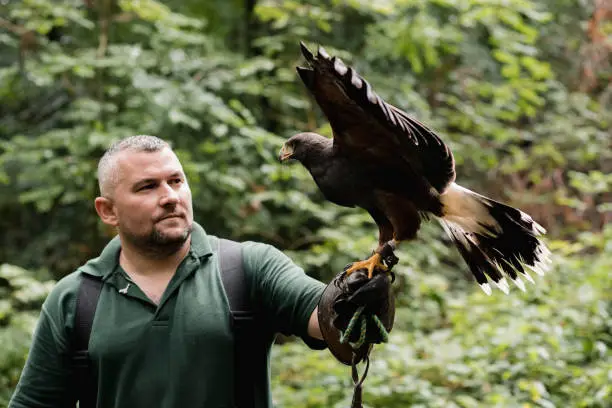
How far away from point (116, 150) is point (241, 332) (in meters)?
0.71

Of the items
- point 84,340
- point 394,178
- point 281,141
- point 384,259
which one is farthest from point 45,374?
point 281,141

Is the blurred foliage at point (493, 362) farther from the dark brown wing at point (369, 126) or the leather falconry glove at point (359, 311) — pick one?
the dark brown wing at point (369, 126)

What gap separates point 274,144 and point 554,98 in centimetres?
398

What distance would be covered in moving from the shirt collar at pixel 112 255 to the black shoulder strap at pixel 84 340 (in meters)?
0.03

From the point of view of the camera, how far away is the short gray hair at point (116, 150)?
2.11 metres

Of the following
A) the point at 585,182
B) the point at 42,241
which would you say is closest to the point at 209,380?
the point at 42,241

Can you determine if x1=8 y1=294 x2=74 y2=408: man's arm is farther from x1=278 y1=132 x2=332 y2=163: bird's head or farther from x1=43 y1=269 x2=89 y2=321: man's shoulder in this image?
x1=278 y1=132 x2=332 y2=163: bird's head

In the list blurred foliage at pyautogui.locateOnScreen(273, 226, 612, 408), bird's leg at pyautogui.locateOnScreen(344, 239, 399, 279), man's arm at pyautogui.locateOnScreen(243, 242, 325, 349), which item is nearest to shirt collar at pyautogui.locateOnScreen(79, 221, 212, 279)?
man's arm at pyautogui.locateOnScreen(243, 242, 325, 349)

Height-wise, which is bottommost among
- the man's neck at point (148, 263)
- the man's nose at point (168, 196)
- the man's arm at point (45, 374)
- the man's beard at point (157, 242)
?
the man's arm at point (45, 374)

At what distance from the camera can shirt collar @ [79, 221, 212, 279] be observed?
6.89 feet

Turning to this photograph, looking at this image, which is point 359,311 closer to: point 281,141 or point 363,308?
point 363,308

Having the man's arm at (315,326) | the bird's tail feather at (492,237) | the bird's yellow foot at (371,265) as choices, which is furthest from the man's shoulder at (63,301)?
the bird's tail feather at (492,237)

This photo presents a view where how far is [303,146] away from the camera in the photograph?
2.23 meters

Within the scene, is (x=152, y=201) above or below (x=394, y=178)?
below
